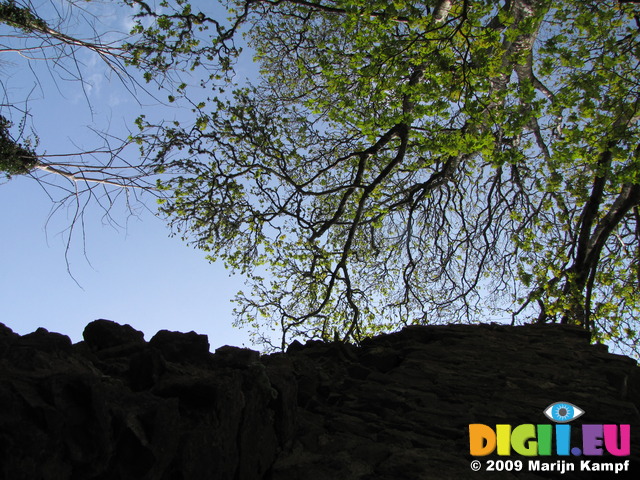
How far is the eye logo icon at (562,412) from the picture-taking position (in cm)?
486

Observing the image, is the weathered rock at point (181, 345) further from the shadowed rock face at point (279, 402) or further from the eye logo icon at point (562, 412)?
the eye logo icon at point (562, 412)

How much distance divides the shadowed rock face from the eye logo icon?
0.09 meters

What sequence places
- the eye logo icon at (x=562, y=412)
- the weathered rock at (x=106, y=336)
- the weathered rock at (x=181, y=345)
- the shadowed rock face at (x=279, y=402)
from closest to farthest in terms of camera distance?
the shadowed rock face at (x=279, y=402)
the weathered rock at (x=181, y=345)
the weathered rock at (x=106, y=336)
the eye logo icon at (x=562, y=412)

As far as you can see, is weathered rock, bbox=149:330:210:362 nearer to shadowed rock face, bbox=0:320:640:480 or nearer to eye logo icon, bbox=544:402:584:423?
shadowed rock face, bbox=0:320:640:480

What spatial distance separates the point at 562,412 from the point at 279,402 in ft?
10.6

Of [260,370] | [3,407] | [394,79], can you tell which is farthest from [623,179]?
[3,407]

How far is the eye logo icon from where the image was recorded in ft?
16.0

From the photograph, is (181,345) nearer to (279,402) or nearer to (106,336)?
(106,336)

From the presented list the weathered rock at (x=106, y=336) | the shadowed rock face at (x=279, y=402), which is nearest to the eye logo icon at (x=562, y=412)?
the shadowed rock face at (x=279, y=402)

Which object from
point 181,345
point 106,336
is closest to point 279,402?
point 181,345

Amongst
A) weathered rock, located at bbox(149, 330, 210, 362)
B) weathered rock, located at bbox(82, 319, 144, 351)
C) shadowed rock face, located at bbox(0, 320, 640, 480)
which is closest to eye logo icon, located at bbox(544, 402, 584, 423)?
shadowed rock face, located at bbox(0, 320, 640, 480)

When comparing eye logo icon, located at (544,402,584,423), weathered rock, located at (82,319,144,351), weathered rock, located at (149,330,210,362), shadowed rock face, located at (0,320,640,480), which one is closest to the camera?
shadowed rock face, located at (0,320,640,480)

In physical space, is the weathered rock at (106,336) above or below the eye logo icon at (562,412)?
above

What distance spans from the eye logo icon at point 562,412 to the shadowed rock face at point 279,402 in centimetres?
9
